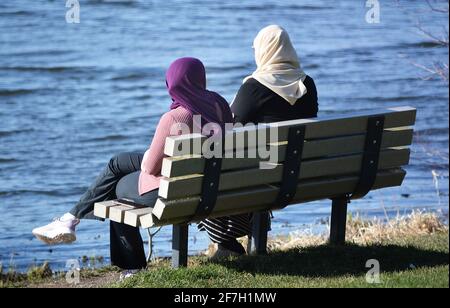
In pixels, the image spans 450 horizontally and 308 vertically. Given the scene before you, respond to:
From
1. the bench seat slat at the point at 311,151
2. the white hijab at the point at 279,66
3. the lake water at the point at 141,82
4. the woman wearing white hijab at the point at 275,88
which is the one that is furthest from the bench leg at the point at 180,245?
the lake water at the point at 141,82

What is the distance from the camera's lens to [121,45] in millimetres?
20125

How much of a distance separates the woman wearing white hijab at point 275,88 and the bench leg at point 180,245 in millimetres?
868

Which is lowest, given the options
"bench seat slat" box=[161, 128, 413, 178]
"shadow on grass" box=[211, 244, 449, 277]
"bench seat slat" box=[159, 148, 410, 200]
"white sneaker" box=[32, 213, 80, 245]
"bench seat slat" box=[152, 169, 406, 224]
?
"shadow on grass" box=[211, 244, 449, 277]

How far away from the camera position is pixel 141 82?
17656mm

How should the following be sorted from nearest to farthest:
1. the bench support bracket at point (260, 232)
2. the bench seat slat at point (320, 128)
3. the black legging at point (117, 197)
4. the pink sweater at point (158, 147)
A: the bench seat slat at point (320, 128) < the pink sweater at point (158, 147) < the black legging at point (117, 197) < the bench support bracket at point (260, 232)

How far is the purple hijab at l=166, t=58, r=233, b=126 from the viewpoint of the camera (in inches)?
254

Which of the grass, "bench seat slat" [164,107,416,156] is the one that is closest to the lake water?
the grass

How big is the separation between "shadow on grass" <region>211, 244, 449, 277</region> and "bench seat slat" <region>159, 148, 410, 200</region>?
506 mm

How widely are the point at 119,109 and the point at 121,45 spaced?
4.44 metres

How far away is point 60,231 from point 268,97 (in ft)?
5.04

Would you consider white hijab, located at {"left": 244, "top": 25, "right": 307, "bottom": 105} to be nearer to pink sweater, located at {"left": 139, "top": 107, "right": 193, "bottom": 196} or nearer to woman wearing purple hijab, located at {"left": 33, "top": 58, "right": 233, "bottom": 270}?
woman wearing purple hijab, located at {"left": 33, "top": 58, "right": 233, "bottom": 270}

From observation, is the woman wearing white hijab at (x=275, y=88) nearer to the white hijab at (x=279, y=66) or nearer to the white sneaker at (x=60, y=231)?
the white hijab at (x=279, y=66)

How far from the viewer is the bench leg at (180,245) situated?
6449mm

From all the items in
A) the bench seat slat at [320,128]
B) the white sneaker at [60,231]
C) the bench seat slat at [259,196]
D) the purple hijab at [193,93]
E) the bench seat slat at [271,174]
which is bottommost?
the white sneaker at [60,231]
